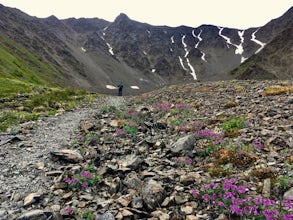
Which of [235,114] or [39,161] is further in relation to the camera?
[235,114]

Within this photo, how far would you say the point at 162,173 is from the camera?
351 inches

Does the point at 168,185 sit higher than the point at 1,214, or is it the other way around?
the point at 168,185

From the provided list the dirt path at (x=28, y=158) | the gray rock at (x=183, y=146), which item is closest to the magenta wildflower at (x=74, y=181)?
the dirt path at (x=28, y=158)

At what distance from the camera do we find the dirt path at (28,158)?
8.25 m

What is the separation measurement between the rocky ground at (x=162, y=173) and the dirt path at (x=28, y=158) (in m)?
0.03

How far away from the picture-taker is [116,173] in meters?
9.39

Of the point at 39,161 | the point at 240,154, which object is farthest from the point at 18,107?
the point at 240,154

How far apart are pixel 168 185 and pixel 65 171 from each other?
3825 mm

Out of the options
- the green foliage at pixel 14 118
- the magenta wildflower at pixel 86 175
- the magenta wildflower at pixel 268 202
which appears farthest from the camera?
the green foliage at pixel 14 118

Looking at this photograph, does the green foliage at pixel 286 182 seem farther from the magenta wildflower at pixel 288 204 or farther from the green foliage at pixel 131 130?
the green foliage at pixel 131 130

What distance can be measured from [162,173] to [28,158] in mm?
6073

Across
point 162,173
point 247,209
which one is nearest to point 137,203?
point 162,173

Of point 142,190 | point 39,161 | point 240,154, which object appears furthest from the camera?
point 39,161

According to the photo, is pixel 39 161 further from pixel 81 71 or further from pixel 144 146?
pixel 81 71
